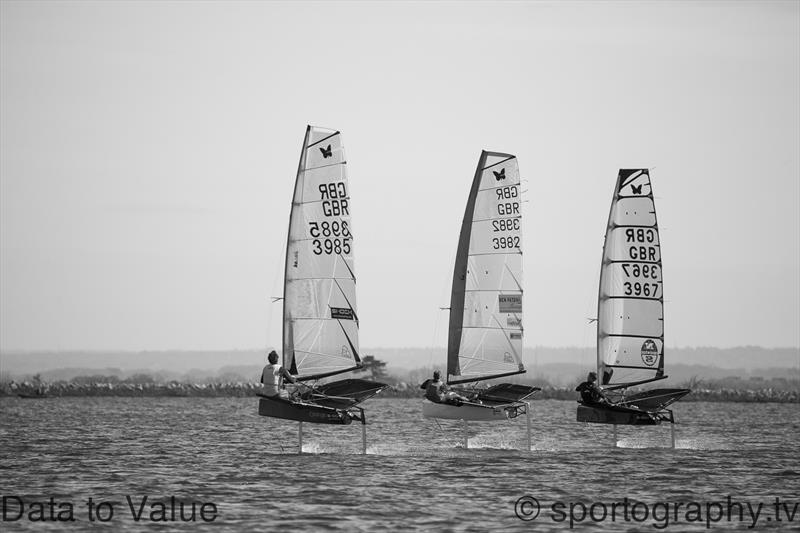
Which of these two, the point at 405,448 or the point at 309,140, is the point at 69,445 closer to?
the point at 405,448

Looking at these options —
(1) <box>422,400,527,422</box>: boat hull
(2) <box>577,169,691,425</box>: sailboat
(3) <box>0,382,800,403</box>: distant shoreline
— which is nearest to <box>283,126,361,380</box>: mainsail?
(1) <box>422,400,527,422</box>: boat hull

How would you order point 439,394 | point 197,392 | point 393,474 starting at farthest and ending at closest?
1. point 197,392
2. point 439,394
3. point 393,474

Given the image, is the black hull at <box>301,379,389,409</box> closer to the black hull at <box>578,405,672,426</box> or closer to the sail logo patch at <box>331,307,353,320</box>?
the sail logo patch at <box>331,307,353,320</box>

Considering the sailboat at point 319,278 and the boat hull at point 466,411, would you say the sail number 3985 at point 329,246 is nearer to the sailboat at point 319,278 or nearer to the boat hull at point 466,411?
the sailboat at point 319,278

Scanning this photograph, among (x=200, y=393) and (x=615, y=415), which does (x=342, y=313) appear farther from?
(x=200, y=393)

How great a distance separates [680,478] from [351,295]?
37.5 ft

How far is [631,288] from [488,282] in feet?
19.1

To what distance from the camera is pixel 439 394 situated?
128 feet

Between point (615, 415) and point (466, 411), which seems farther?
point (615, 415)

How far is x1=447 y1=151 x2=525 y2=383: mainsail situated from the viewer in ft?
135

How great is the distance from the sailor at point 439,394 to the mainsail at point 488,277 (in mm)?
1948

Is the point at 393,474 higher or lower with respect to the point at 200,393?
higher

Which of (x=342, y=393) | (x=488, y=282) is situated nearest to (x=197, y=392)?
(x=488, y=282)

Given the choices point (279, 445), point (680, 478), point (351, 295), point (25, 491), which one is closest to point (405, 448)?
point (279, 445)
